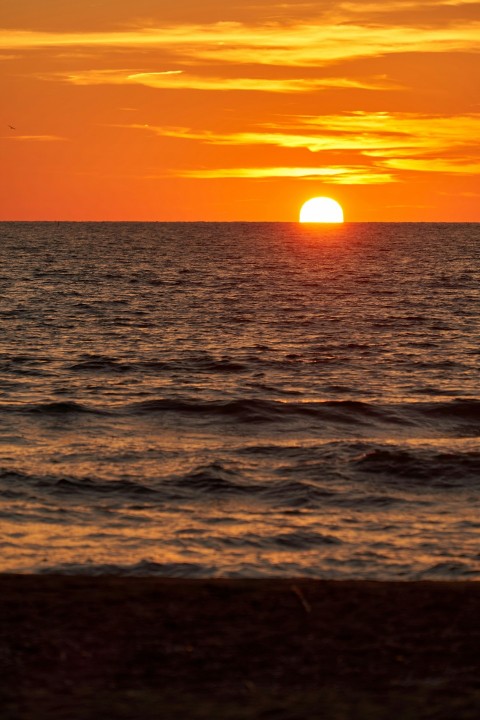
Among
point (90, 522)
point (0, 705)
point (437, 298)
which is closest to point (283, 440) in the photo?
point (90, 522)

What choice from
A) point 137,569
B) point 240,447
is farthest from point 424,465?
point 137,569

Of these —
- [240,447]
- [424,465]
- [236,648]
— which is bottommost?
[424,465]

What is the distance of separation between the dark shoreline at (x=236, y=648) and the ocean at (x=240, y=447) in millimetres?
2397

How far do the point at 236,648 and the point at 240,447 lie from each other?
34.0 feet

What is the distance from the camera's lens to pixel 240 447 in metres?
16.6

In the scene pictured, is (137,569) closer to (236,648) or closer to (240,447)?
(236,648)

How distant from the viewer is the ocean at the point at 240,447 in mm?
10414

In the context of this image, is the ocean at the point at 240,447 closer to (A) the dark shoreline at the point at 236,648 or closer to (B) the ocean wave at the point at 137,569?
(B) the ocean wave at the point at 137,569

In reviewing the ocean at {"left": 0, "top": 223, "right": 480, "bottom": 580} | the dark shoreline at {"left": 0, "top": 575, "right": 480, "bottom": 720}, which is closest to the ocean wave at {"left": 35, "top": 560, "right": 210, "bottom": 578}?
the ocean at {"left": 0, "top": 223, "right": 480, "bottom": 580}

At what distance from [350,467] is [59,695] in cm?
969

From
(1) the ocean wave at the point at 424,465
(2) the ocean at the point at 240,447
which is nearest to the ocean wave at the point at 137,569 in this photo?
(2) the ocean at the point at 240,447

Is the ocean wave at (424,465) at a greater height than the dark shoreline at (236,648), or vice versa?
the dark shoreline at (236,648)

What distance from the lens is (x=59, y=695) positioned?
558cm

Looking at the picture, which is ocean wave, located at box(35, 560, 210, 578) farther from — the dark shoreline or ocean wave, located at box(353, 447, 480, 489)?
ocean wave, located at box(353, 447, 480, 489)
